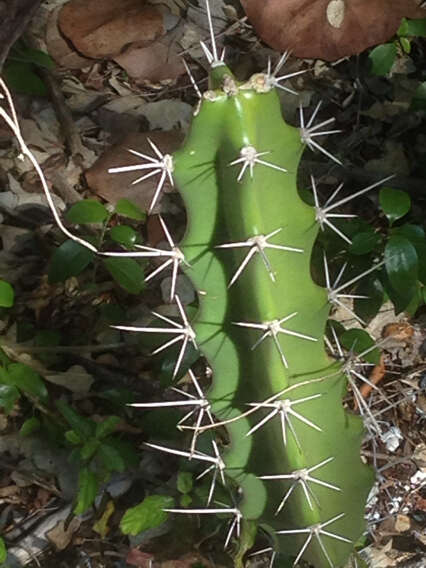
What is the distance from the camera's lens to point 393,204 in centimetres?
190

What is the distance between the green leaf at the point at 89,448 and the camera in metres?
1.76

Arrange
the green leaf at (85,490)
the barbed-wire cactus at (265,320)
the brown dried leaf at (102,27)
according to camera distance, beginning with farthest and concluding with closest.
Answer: the brown dried leaf at (102,27) < the green leaf at (85,490) < the barbed-wire cactus at (265,320)

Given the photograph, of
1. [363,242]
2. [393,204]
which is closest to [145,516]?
[363,242]

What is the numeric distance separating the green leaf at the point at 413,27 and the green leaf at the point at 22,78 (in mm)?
1070

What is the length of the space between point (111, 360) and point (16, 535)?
19.2 inches

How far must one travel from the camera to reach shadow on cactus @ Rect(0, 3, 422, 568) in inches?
47.3

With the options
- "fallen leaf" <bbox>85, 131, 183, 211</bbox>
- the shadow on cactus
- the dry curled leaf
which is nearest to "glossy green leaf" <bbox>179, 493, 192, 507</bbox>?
the shadow on cactus

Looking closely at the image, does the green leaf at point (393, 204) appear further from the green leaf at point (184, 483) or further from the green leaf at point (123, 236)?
the green leaf at point (184, 483)

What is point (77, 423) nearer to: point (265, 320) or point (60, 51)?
point (265, 320)

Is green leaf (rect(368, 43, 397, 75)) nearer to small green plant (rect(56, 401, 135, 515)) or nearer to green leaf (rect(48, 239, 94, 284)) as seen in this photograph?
green leaf (rect(48, 239, 94, 284))

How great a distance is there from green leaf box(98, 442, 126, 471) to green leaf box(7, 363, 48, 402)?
0.21 m

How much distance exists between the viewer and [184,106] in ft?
8.01

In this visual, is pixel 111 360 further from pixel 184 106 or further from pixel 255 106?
pixel 255 106

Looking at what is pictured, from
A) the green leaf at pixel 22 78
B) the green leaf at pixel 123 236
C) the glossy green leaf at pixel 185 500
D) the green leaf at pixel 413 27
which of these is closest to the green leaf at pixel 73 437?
the glossy green leaf at pixel 185 500
